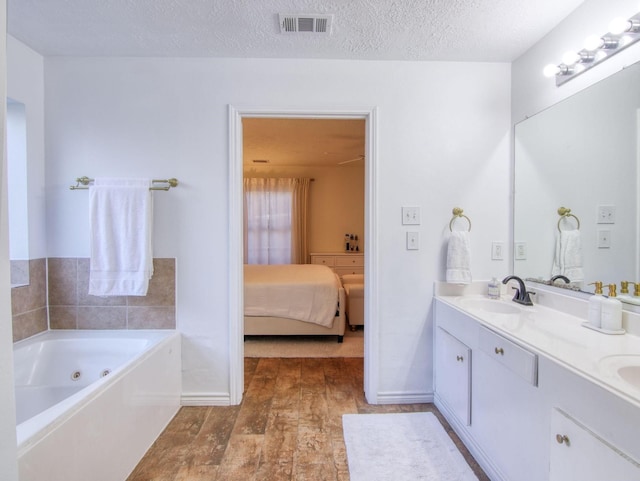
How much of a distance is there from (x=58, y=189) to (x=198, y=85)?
1141mm

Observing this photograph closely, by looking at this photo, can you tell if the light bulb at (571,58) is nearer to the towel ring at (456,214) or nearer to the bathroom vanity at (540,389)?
the towel ring at (456,214)

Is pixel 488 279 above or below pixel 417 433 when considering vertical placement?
above

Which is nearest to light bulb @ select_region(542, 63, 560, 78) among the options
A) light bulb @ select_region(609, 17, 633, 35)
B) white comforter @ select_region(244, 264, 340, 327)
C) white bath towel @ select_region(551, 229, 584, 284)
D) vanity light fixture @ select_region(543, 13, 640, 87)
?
vanity light fixture @ select_region(543, 13, 640, 87)

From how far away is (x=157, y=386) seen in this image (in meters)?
1.83

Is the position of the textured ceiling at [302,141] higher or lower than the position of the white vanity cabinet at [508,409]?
higher

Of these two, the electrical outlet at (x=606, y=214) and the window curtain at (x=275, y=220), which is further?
the window curtain at (x=275, y=220)

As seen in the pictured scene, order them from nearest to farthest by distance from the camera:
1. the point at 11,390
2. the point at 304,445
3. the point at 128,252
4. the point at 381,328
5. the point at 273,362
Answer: the point at 11,390 < the point at 304,445 < the point at 128,252 < the point at 381,328 < the point at 273,362

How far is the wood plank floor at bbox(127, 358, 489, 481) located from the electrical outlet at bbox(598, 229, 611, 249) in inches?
49.2

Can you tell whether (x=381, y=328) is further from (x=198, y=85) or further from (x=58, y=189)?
(x=58, y=189)

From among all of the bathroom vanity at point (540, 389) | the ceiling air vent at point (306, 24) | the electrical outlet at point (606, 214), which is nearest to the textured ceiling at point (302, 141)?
the ceiling air vent at point (306, 24)

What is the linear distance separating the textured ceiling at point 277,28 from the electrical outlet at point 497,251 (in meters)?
1.22

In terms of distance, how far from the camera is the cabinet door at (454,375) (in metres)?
1.70

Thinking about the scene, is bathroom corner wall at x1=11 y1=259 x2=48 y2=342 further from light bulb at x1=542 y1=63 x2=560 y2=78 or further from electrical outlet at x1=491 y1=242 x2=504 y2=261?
light bulb at x1=542 y1=63 x2=560 y2=78

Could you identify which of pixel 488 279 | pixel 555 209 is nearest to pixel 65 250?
pixel 488 279
